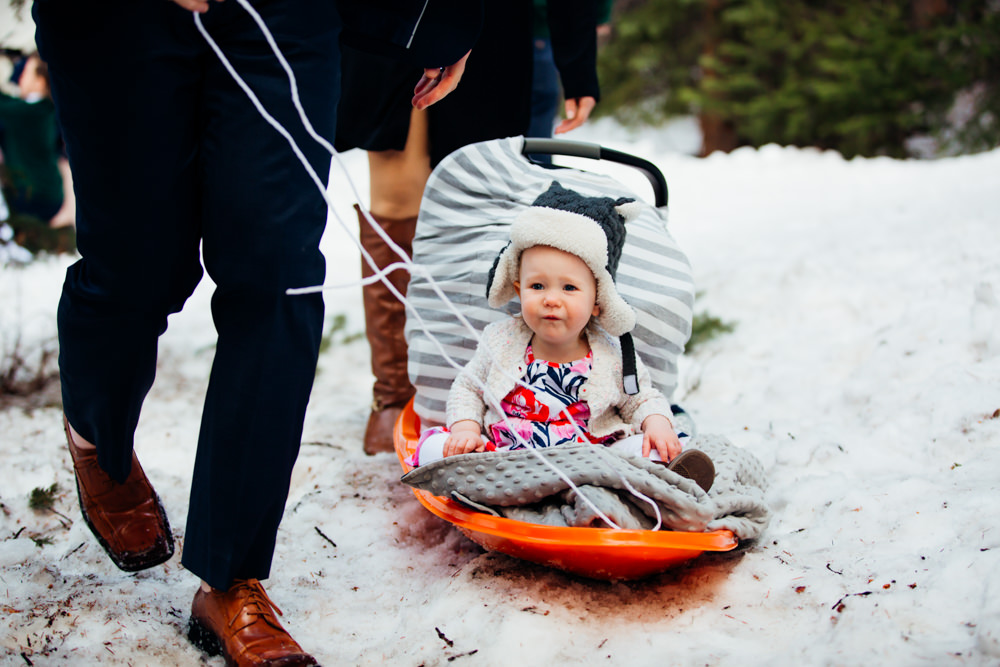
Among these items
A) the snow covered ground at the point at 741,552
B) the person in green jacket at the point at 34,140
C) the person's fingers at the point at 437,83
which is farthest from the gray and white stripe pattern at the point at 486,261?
the person in green jacket at the point at 34,140

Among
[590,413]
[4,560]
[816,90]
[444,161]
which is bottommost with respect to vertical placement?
[4,560]

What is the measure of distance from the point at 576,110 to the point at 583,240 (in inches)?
44.2

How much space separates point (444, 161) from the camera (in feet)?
8.19

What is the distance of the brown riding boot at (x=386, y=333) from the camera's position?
2.68m

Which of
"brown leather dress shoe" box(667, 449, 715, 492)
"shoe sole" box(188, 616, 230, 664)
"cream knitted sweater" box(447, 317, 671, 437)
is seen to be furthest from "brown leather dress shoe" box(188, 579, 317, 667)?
"brown leather dress shoe" box(667, 449, 715, 492)

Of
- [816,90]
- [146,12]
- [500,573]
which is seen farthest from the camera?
[816,90]

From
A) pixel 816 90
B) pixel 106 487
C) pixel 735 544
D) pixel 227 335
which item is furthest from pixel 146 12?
pixel 816 90

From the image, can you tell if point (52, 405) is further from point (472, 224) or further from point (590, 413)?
point (590, 413)

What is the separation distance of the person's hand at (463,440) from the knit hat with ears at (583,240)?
33cm

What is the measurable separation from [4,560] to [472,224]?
1.49 m

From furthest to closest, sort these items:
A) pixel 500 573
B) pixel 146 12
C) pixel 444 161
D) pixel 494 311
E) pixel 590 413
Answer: pixel 444 161, pixel 494 311, pixel 590 413, pixel 500 573, pixel 146 12

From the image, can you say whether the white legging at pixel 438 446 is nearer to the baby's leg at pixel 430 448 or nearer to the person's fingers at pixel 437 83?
the baby's leg at pixel 430 448

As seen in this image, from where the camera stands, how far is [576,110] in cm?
289

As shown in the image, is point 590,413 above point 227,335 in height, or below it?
below
